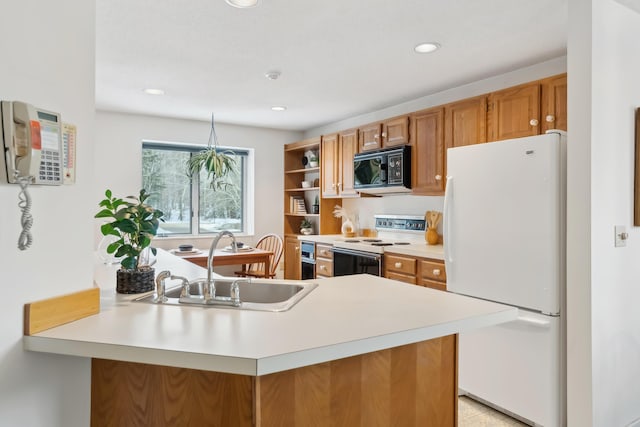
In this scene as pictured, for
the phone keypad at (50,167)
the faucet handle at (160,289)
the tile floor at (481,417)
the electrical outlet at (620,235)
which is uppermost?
the phone keypad at (50,167)

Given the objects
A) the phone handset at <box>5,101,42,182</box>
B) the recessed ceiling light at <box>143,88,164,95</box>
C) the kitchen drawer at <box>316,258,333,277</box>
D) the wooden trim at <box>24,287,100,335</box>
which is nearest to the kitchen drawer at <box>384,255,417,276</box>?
the kitchen drawer at <box>316,258,333,277</box>

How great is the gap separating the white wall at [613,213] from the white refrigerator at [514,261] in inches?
7.6

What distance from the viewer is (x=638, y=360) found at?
7.46 feet

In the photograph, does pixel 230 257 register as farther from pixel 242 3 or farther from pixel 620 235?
pixel 620 235

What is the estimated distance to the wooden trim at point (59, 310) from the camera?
110cm

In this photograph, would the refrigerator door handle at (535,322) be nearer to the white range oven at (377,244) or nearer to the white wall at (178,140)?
the white range oven at (377,244)

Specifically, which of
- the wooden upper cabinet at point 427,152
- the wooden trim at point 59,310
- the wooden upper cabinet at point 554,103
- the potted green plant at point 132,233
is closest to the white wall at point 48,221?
the wooden trim at point 59,310

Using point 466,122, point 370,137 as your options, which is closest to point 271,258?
point 370,137

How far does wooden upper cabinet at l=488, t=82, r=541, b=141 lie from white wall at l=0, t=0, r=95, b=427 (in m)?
2.63

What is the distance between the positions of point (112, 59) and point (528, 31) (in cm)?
283

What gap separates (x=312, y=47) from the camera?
9.02 ft

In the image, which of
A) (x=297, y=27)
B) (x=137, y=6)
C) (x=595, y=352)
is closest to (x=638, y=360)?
(x=595, y=352)

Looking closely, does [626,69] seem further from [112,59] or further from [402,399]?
[112,59]

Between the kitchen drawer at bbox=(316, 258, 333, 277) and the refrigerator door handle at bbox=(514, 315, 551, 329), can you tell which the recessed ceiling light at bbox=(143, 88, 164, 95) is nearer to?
the kitchen drawer at bbox=(316, 258, 333, 277)
